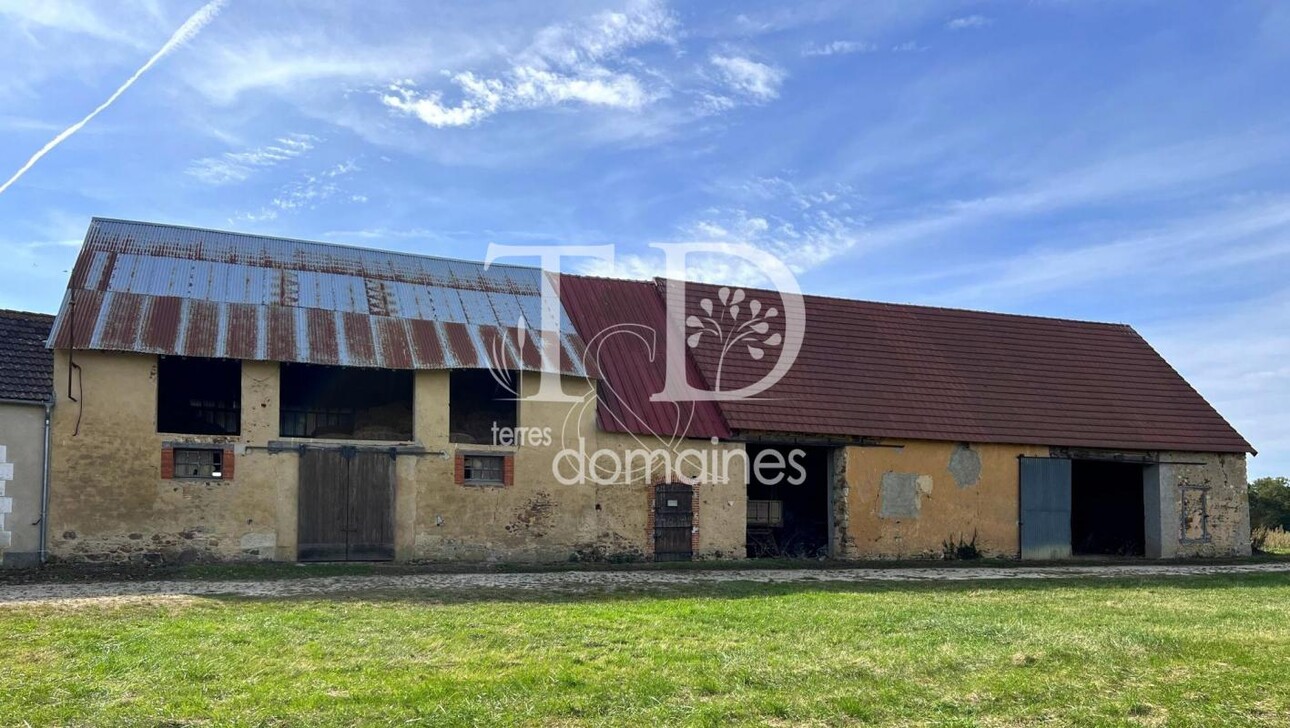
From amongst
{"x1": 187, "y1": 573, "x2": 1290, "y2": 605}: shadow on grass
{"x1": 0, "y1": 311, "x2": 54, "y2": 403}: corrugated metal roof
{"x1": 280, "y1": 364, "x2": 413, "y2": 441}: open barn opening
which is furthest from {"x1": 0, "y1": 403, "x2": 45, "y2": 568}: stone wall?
{"x1": 280, "y1": 364, "x2": 413, "y2": 441}: open barn opening

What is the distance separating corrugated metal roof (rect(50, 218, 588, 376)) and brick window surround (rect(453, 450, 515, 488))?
4.74 ft

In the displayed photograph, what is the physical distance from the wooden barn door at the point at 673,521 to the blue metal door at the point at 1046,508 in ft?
22.8

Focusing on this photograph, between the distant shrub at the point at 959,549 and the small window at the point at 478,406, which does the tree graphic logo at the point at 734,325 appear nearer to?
the small window at the point at 478,406

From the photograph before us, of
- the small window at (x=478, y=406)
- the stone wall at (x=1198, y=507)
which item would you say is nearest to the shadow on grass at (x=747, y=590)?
the small window at (x=478, y=406)

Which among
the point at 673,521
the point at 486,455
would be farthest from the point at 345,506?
the point at 673,521

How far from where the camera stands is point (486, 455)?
17375mm

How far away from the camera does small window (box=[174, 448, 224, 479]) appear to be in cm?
1576

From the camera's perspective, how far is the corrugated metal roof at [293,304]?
1593 cm

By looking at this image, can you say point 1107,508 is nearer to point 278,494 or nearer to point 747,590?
point 747,590

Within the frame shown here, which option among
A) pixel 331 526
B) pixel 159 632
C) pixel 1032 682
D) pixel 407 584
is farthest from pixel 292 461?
pixel 1032 682

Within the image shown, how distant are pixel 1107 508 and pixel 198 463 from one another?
18860mm

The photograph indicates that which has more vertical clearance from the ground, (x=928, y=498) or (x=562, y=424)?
(x=562, y=424)

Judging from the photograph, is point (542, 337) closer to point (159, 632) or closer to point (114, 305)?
point (114, 305)

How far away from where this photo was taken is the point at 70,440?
593 inches
